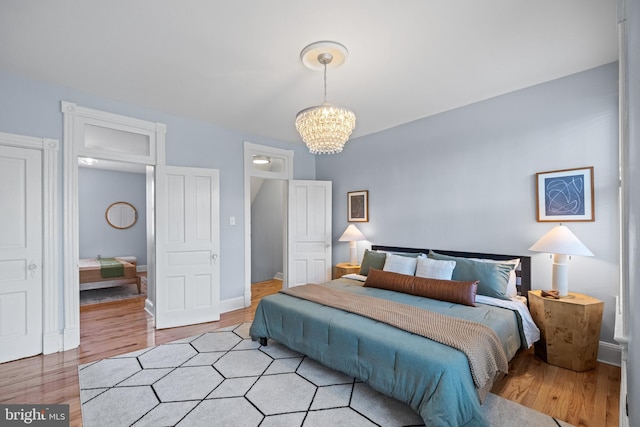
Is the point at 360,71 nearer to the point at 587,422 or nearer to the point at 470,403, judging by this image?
the point at 470,403

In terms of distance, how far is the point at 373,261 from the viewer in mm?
3895

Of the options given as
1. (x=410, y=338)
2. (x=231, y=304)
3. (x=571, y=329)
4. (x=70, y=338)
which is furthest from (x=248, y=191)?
(x=571, y=329)

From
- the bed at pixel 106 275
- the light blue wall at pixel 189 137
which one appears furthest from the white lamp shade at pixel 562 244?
the bed at pixel 106 275

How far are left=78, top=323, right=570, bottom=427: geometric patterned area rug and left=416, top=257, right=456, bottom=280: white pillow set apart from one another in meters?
1.18

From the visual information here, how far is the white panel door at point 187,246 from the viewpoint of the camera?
145 inches

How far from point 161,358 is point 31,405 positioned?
2.93 ft

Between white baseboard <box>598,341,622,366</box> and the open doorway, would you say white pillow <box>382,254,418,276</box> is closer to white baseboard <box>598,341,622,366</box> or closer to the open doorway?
white baseboard <box>598,341,622,366</box>

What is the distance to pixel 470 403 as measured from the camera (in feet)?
5.57

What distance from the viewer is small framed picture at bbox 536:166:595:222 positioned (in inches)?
108

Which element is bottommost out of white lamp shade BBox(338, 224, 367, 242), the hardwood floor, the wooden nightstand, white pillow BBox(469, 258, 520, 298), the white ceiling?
the hardwood floor

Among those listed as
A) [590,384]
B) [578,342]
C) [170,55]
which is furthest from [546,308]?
[170,55]

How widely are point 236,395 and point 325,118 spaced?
7.20 feet
